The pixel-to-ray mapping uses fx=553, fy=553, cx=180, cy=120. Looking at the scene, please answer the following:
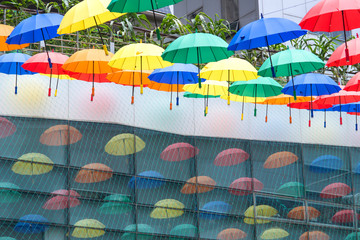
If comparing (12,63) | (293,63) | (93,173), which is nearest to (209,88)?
(293,63)

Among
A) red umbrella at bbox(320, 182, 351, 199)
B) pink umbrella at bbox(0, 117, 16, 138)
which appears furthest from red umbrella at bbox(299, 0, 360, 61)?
red umbrella at bbox(320, 182, 351, 199)

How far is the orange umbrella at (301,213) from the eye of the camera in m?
13.6

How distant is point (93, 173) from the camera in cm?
1128

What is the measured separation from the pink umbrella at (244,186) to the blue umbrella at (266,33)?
16.6 ft

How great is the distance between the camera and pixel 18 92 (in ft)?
35.5

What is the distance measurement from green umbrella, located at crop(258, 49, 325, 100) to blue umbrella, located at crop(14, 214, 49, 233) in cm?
492

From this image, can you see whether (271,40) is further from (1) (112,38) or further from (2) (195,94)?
(1) (112,38)

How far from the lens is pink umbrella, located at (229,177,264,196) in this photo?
13.0m

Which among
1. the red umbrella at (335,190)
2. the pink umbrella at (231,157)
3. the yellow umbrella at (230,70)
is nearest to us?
the yellow umbrella at (230,70)

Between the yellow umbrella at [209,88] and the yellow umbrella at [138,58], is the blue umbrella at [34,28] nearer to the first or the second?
the yellow umbrella at [138,58]

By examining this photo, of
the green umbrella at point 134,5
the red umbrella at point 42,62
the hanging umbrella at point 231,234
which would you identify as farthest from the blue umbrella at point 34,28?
the hanging umbrella at point 231,234

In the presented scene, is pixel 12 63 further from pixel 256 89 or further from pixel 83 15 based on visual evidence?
pixel 256 89

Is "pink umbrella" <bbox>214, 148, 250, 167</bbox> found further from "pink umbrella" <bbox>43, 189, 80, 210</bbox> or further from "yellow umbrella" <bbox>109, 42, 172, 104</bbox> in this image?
"yellow umbrella" <bbox>109, 42, 172, 104</bbox>

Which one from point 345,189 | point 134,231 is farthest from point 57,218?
point 345,189
